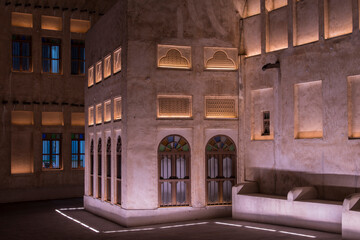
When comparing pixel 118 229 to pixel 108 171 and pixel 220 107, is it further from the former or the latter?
pixel 220 107

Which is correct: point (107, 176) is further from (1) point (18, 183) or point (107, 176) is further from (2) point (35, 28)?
(2) point (35, 28)

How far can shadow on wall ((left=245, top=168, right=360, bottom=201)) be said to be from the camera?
12.4 metres

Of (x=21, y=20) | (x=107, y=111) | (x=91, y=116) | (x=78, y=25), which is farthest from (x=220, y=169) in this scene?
(x=21, y=20)

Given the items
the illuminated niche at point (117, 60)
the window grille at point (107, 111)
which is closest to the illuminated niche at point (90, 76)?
the window grille at point (107, 111)

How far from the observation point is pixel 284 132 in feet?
46.3

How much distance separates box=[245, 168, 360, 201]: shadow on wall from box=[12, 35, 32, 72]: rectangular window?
1306cm

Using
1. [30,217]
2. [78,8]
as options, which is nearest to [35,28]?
[78,8]

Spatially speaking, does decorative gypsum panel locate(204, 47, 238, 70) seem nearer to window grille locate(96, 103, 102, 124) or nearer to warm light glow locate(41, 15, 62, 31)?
window grille locate(96, 103, 102, 124)

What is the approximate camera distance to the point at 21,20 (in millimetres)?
23328

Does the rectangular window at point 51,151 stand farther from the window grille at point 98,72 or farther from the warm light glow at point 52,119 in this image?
the window grille at point 98,72

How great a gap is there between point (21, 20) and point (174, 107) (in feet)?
39.3

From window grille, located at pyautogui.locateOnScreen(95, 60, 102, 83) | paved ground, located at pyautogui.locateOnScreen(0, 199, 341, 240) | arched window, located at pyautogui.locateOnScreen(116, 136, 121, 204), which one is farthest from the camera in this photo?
window grille, located at pyautogui.locateOnScreen(95, 60, 102, 83)

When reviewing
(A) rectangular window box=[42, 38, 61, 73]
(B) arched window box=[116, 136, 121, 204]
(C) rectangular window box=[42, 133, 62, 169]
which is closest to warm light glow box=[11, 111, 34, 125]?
(C) rectangular window box=[42, 133, 62, 169]

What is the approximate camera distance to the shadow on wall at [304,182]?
1237 cm
